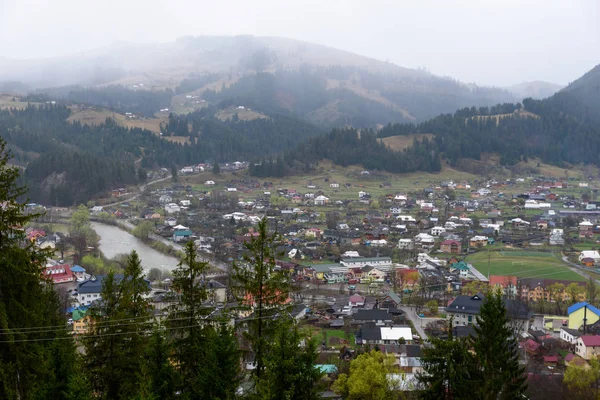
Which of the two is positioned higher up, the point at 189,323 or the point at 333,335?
the point at 189,323

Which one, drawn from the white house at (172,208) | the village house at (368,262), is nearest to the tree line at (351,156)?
the white house at (172,208)

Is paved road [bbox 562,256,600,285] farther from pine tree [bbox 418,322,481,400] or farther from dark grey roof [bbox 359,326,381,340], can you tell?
pine tree [bbox 418,322,481,400]

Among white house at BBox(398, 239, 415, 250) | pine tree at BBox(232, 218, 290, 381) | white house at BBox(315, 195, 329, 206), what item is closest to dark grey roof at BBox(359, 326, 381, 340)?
pine tree at BBox(232, 218, 290, 381)

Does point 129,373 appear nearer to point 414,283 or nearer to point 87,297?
point 87,297

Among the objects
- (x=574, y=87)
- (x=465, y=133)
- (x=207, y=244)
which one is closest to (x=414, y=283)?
(x=207, y=244)

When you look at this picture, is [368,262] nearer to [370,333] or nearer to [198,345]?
[370,333]

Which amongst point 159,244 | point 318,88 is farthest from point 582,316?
point 318,88
